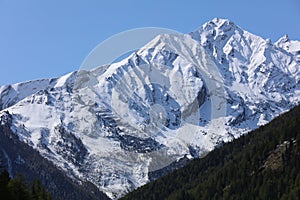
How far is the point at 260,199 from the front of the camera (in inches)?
5251

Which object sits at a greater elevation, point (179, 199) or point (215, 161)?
point (215, 161)

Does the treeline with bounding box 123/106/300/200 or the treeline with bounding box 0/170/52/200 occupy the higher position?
the treeline with bounding box 123/106/300/200

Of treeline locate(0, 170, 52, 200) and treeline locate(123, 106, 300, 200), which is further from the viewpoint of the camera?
treeline locate(123, 106, 300, 200)

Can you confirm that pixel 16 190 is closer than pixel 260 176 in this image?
Yes

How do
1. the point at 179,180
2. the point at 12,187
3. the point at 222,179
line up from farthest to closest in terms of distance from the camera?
1. the point at 179,180
2. the point at 222,179
3. the point at 12,187

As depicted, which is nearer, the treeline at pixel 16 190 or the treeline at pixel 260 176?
the treeline at pixel 16 190

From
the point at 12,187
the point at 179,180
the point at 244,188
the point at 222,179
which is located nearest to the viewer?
the point at 12,187

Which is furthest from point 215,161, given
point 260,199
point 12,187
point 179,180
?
point 12,187

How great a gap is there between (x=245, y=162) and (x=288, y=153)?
1310 cm

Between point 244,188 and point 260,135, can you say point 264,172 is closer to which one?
point 244,188

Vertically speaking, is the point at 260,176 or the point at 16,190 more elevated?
the point at 260,176

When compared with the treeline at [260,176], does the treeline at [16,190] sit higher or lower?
lower

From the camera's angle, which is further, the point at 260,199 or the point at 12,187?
the point at 260,199

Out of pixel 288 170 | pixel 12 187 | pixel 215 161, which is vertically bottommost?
pixel 12 187
